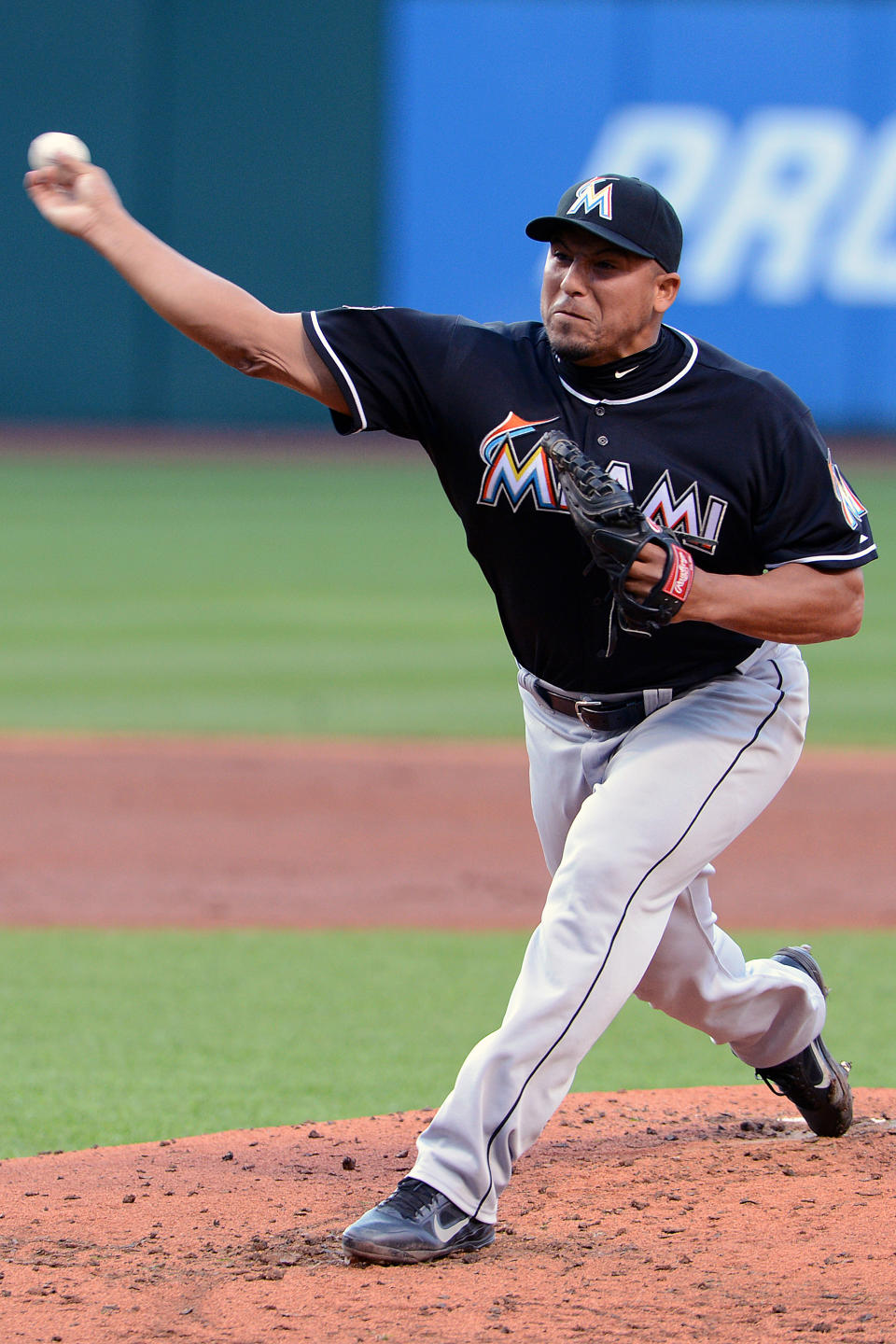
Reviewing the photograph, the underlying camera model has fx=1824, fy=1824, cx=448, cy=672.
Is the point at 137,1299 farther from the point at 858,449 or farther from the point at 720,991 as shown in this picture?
the point at 858,449

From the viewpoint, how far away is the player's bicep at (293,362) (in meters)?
3.32

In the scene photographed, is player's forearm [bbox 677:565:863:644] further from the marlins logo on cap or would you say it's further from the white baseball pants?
the marlins logo on cap

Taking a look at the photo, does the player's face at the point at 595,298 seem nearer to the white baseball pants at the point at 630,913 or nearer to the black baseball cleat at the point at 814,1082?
the white baseball pants at the point at 630,913

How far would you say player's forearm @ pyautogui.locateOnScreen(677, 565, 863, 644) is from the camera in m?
3.22

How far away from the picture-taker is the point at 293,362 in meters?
3.35

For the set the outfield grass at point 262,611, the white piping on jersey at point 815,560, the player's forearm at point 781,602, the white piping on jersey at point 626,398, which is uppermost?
the white piping on jersey at point 626,398

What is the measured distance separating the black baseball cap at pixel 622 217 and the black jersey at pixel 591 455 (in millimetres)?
195

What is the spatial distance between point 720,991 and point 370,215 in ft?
64.8

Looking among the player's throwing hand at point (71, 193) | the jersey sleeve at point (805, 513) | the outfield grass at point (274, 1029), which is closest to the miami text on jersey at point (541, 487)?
the jersey sleeve at point (805, 513)

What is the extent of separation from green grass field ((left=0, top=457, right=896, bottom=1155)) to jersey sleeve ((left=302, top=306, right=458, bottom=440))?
1861 millimetres

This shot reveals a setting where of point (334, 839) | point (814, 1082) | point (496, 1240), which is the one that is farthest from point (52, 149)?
point (334, 839)

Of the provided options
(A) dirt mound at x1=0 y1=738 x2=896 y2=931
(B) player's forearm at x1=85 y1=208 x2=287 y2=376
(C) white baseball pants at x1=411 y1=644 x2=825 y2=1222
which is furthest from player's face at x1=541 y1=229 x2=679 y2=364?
(A) dirt mound at x1=0 y1=738 x2=896 y2=931

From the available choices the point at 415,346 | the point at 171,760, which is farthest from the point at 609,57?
the point at 415,346

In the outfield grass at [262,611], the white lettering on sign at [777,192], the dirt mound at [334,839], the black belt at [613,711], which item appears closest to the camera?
the black belt at [613,711]
